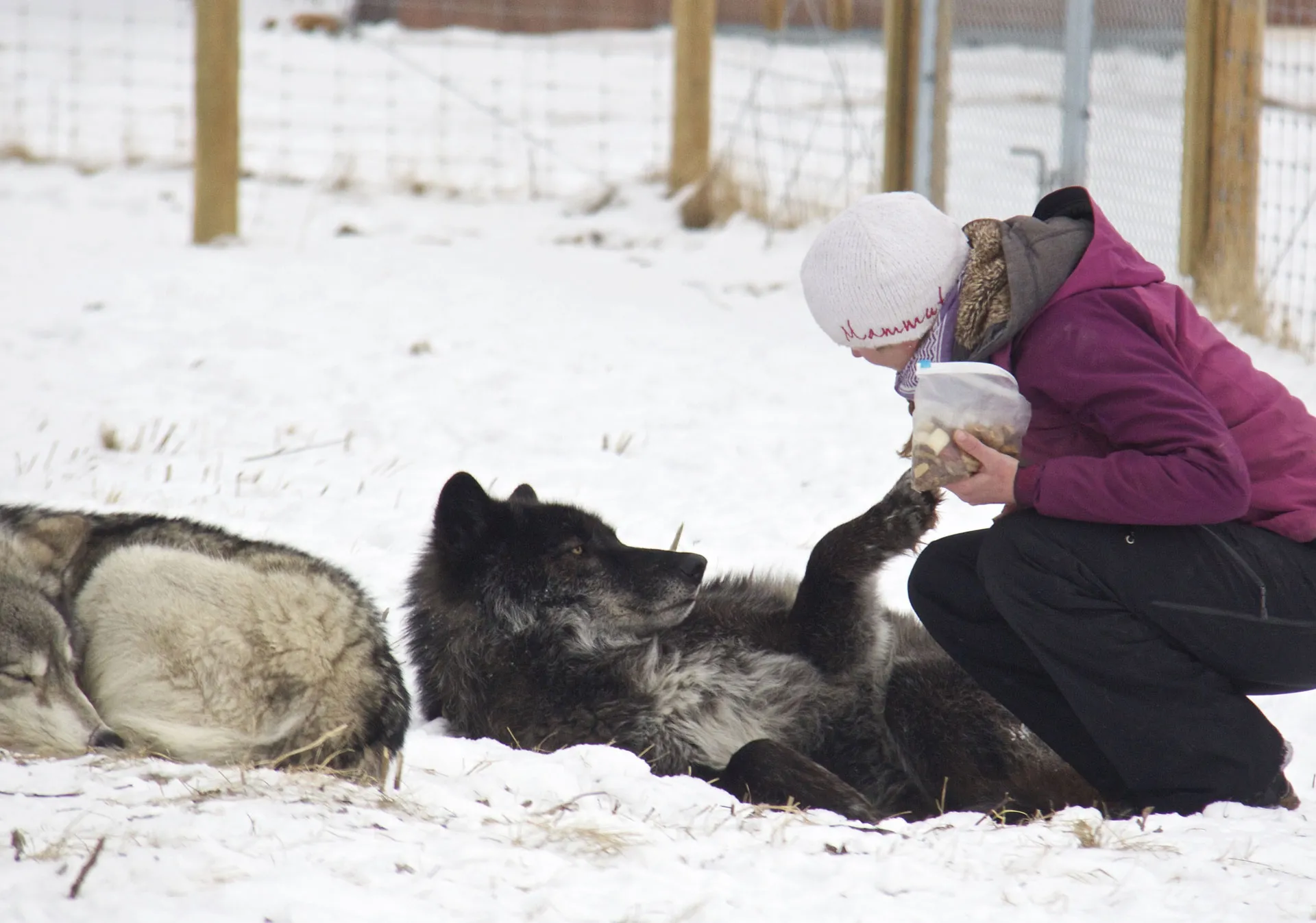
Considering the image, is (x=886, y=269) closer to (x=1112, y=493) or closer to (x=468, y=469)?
(x=1112, y=493)

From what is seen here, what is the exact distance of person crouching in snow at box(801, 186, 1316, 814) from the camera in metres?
2.75

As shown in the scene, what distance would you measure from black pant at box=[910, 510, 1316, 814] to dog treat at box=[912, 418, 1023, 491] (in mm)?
201

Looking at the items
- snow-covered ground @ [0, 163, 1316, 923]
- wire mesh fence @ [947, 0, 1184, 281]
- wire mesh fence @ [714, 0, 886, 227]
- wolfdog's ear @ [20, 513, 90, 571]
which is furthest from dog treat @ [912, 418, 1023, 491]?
wire mesh fence @ [714, 0, 886, 227]

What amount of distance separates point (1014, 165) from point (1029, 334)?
19.3 feet

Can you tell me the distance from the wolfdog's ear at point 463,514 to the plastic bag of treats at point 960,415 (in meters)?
1.23

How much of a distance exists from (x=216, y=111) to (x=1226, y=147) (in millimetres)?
5989

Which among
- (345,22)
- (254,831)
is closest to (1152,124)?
(254,831)

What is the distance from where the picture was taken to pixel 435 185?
10.8 meters

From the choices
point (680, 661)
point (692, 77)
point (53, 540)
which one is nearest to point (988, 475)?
point (680, 661)

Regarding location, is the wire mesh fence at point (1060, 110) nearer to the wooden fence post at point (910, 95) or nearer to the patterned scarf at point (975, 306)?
the wooden fence post at point (910, 95)

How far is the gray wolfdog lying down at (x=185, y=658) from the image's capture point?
2.84 metres

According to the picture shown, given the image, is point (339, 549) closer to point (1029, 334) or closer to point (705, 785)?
point (705, 785)

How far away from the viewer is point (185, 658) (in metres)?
2.96

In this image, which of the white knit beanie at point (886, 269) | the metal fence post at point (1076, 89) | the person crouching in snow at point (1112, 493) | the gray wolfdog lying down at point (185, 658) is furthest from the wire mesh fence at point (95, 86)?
the person crouching in snow at point (1112, 493)
